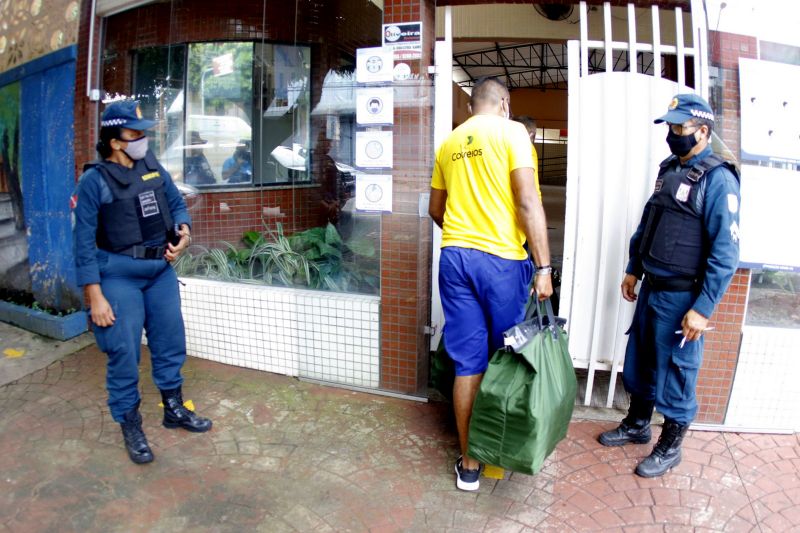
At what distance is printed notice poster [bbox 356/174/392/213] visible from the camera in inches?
147

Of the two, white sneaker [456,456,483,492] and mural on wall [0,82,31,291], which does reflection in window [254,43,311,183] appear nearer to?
mural on wall [0,82,31,291]

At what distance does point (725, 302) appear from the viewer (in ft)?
11.0

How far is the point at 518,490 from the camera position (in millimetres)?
2943

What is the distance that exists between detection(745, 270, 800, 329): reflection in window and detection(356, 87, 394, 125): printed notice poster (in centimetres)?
238

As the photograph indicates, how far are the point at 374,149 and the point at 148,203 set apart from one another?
1.38 meters

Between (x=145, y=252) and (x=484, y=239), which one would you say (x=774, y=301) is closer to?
(x=484, y=239)

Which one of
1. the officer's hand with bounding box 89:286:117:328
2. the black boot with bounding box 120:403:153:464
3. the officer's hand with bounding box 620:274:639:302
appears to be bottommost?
the black boot with bounding box 120:403:153:464

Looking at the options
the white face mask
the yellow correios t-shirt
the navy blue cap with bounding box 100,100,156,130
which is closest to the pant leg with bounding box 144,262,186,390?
the white face mask

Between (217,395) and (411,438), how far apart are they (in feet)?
4.61

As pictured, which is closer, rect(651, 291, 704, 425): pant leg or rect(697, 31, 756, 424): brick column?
rect(651, 291, 704, 425): pant leg

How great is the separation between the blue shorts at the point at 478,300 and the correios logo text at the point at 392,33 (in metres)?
1.48

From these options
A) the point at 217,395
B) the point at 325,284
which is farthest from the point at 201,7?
the point at 217,395

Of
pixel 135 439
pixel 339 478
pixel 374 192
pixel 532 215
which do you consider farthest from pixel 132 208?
pixel 532 215

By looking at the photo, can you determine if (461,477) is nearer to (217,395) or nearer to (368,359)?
(368,359)
